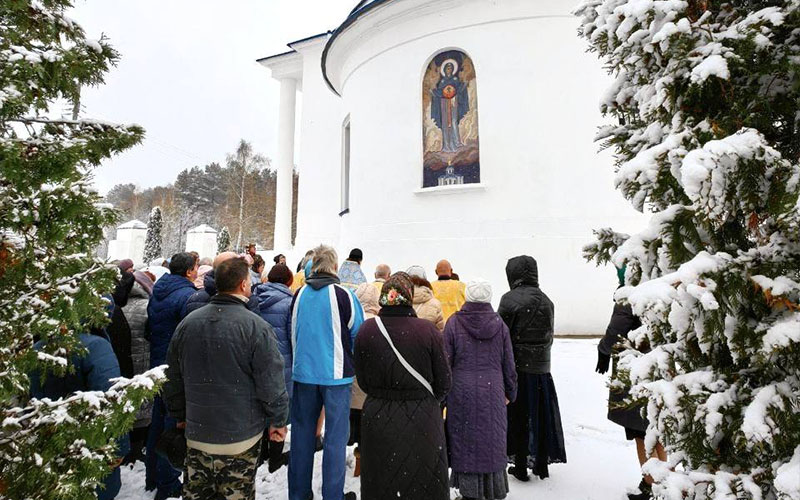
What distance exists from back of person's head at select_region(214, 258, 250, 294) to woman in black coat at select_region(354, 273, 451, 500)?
2.90 feet

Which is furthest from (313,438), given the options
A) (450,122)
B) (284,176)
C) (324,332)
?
(284,176)

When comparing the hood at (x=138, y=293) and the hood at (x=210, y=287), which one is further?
the hood at (x=138, y=293)

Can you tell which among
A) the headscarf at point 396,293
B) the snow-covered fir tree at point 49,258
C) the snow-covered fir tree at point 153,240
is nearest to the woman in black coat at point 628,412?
the headscarf at point 396,293

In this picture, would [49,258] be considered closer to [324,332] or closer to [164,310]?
[324,332]

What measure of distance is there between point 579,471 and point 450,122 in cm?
915

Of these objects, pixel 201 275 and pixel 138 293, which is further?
pixel 201 275

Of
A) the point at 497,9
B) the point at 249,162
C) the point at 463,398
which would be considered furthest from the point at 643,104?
the point at 249,162

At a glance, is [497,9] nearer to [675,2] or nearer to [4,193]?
[675,2]

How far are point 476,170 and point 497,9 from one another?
3998 millimetres

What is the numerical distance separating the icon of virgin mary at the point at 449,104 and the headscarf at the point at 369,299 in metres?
7.68

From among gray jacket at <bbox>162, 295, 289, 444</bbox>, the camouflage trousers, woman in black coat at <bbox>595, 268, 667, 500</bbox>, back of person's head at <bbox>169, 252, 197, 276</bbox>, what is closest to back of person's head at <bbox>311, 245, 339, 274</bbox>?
gray jacket at <bbox>162, 295, 289, 444</bbox>

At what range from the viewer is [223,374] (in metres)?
2.83

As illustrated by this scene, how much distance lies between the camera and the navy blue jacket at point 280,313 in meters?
4.53

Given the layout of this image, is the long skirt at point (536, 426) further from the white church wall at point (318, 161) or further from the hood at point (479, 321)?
the white church wall at point (318, 161)
